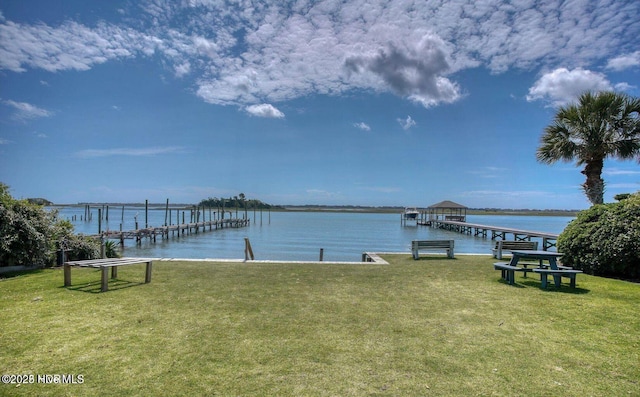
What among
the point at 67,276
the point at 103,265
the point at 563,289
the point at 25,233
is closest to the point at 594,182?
the point at 563,289

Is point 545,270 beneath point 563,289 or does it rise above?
above

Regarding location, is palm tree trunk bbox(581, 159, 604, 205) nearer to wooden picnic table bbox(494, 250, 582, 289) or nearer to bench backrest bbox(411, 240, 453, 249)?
bench backrest bbox(411, 240, 453, 249)

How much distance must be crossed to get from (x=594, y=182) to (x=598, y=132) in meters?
1.81

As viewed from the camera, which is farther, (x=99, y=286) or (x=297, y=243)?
(x=297, y=243)

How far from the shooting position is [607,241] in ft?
29.6

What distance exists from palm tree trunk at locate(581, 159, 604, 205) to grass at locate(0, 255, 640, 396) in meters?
6.33

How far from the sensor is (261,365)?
3.80m

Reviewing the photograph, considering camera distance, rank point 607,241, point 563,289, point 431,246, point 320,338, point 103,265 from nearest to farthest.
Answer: point 320,338, point 103,265, point 563,289, point 607,241, point 431,246

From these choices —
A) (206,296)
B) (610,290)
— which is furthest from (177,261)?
(610,290)

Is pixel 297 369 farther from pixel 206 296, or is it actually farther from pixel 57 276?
pixel 57 276

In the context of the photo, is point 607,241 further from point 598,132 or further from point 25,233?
point 25,233

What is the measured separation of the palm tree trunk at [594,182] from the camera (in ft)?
42.5

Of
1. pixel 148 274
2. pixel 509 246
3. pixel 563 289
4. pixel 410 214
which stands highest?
pixel 509 246

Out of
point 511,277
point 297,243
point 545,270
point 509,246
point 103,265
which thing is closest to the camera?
point 103,265
